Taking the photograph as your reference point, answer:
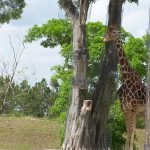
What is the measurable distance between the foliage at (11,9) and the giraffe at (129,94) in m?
3.74

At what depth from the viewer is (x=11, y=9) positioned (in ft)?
41.4

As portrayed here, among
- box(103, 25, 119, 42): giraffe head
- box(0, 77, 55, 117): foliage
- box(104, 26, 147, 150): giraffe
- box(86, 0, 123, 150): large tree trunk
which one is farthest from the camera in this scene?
box(0, 77, 55, 117): foliage

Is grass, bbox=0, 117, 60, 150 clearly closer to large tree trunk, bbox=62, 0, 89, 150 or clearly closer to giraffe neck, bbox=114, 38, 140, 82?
large tree trunk, bbox=62, 0, 89, 150

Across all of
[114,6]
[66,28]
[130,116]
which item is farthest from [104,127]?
[66,28]

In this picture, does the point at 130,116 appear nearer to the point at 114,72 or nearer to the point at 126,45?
the point at 114,72

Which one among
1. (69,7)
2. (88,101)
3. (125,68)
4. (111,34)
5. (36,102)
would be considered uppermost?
(36,102)

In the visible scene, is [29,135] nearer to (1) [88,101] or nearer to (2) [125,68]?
(1) [88,101]

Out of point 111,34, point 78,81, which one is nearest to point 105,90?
point 78,81

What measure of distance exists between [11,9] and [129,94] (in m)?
4.64

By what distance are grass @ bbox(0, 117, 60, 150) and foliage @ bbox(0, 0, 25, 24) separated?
3.51m

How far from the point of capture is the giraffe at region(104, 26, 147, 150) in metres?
9.00

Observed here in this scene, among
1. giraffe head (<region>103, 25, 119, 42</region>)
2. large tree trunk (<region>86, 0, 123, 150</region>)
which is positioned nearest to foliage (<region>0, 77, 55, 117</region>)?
large tree trunk (<region>86, 0, 123, 150</region>)

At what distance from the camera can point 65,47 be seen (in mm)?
13055

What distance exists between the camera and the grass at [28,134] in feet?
48.8
